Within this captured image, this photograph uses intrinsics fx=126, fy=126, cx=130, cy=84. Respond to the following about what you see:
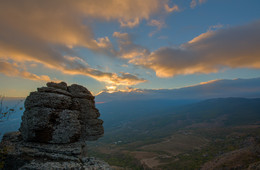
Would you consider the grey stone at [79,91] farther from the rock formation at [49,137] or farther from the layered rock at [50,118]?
the layered rock at [50,118]

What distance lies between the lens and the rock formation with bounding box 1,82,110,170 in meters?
14.8

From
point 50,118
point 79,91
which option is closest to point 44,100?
point 50,118

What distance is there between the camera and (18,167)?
14.0 meters

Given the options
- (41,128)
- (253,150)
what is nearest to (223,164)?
(253,150)

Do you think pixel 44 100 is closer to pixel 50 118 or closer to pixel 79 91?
pixel 50 118

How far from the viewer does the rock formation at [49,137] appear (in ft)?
48.5

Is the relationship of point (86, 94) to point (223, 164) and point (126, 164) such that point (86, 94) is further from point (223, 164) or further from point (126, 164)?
point (126, 164)

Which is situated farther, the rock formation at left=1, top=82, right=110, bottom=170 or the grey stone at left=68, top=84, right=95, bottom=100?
the grey stone at left=68, top=84, right=95, bottom=100

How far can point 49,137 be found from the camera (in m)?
19.6

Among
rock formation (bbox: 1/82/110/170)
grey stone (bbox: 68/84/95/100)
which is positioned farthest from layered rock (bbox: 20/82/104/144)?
grey stone (bbox: 68/84/95/100)

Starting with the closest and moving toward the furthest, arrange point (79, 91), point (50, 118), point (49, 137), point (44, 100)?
point (49, 137) → point (50, 118) → point (44, 100) → point (79, 91)

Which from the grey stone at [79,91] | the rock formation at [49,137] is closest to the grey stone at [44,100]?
the rock formation at [49,137]

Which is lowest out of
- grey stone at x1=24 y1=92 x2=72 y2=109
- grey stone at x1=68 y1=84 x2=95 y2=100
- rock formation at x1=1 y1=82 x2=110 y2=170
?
rock formation at x1=1 y1=82 x2=110 y2=170

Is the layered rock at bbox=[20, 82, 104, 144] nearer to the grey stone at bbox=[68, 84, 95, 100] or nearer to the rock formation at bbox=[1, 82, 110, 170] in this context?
the rock formation at bbox=[1, 82, 110, 170]
